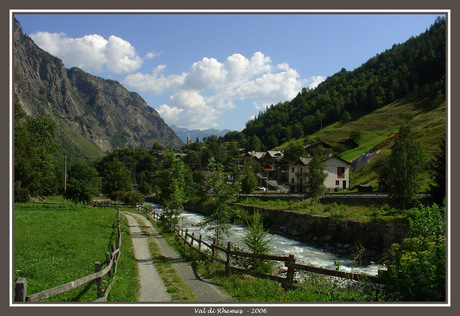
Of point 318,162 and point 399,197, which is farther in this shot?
point 318,162

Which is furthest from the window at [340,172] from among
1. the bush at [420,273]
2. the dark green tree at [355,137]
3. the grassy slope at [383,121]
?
the bush at [420,273]

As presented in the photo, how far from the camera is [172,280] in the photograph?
38.9ft

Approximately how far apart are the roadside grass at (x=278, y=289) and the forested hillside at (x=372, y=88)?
359ft

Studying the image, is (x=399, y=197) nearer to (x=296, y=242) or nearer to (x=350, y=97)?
(x=296, y=242)

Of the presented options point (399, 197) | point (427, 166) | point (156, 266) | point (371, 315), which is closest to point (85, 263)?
point (156, 266)

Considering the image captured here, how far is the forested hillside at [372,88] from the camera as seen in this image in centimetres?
12950

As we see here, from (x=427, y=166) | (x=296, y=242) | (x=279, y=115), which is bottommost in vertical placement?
(x=296, y=242)

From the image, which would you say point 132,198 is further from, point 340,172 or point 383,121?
point 383,121

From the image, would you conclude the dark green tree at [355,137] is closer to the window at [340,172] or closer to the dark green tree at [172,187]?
the window at [340,172]

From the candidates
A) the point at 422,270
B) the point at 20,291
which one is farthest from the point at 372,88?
the point at 20,291

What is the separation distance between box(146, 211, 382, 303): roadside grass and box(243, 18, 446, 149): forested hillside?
109463 mm

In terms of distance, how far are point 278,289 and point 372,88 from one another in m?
164

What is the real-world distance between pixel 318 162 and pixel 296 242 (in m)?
18.5

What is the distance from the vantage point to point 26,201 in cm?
4241
